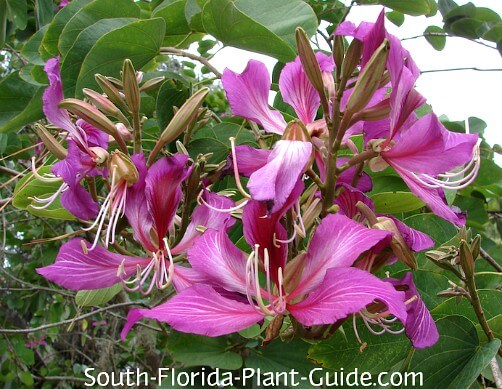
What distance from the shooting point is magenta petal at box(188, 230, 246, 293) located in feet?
2.16

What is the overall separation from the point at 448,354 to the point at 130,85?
56 cm

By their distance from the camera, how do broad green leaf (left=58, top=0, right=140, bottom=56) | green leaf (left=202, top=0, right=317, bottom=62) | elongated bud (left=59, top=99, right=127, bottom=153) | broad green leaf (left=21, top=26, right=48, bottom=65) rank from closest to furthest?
elongated bud (left=59, top=99, right=127, bottom=153) < green leaf (left=202, top=0, right=317, bottom=62) < broad green leaf (left=58, top=0, right=140, bottom=56) < broad green leaf (left=21, top=26, right=48, bottom=65)

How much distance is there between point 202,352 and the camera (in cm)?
103

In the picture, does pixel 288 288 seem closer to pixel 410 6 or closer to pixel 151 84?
pixel 151 84

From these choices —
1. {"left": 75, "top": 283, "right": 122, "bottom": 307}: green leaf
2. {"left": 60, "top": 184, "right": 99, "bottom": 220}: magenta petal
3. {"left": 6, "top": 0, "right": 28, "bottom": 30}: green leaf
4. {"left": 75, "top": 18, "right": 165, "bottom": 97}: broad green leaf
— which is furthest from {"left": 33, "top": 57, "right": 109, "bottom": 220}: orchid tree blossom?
{"left": 6, "top": 0, "right": 28, "bottom": 30}: green leaf

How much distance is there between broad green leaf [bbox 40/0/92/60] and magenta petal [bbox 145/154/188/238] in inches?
21.6

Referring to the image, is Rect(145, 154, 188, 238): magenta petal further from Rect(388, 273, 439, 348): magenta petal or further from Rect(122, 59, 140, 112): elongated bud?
Rect(388, 273, 439, 348): magenta petal

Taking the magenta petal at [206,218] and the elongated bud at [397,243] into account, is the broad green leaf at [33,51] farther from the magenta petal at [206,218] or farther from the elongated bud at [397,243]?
the elongated bud at [397,243]

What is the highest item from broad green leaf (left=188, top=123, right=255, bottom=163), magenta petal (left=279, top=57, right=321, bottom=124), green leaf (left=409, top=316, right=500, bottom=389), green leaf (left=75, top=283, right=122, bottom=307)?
magenta petal (left=279, top=57, right=321, bottom=124)

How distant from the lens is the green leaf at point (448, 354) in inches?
29.7

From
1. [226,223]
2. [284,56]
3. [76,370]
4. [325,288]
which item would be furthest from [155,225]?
[76,370]

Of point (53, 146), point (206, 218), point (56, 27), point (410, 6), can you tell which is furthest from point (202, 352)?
point (410, 6)

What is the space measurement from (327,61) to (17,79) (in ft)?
2.64

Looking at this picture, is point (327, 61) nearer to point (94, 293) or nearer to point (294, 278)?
point (294, 278)
